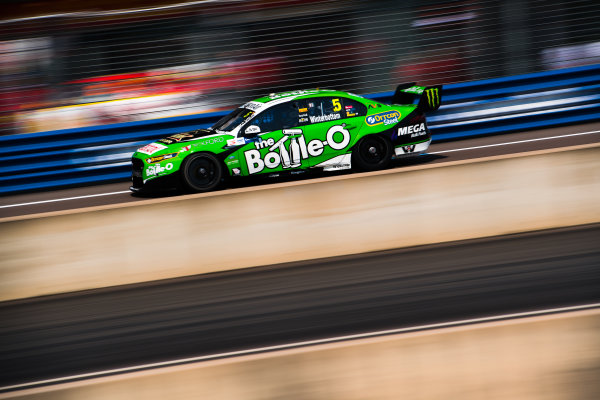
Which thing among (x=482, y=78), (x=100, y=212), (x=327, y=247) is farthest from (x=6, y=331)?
(x=482, y=78)

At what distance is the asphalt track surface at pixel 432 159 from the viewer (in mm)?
11258

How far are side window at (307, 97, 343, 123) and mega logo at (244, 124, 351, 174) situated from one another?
19 cm

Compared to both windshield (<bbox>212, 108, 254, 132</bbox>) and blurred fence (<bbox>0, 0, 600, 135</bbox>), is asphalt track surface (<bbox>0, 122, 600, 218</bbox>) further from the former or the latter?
blurred fence (<bbox>0, 0, 600, 135</bbox>)

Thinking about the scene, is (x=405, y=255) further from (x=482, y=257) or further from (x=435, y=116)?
(x=435, y=116)

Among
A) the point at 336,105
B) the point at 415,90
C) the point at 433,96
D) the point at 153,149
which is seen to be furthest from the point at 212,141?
the point at 433,96

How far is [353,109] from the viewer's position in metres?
10.9

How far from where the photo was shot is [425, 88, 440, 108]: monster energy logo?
1086cm

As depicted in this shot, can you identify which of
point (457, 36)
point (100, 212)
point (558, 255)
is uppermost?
point (457, 36)

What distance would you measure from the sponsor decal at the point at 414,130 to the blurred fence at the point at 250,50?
9.94 ft

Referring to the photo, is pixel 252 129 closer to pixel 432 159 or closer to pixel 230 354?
pixel 432 159

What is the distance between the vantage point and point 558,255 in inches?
276

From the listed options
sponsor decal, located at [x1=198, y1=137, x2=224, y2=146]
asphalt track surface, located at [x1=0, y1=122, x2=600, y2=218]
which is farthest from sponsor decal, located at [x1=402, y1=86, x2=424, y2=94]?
sponsor decal, located at [x1=198, y1=137, x2=224, y2=146]

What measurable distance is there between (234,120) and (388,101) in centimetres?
372

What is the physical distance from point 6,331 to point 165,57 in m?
8.17
